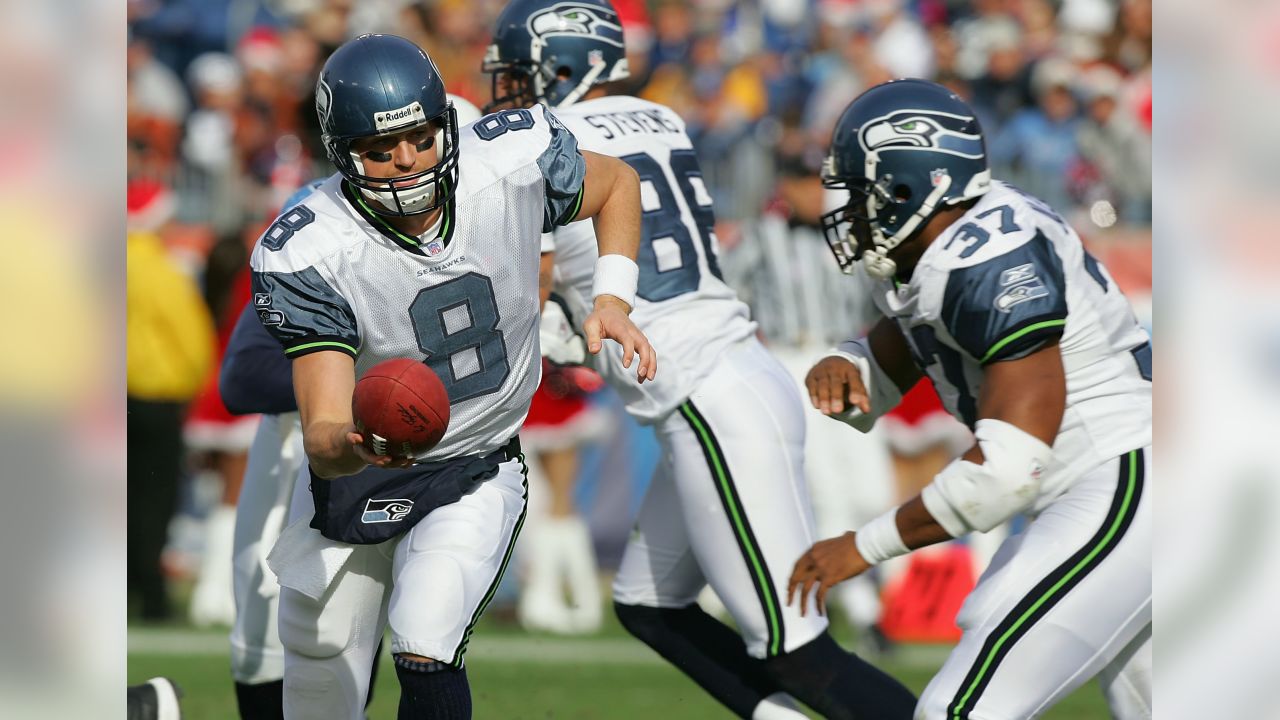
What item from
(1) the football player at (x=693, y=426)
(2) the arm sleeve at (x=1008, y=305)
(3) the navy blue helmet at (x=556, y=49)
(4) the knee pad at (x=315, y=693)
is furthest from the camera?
(3) the navy blue helmet at (x=556, y=49)

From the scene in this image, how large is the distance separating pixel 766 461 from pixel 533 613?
3.87 meters

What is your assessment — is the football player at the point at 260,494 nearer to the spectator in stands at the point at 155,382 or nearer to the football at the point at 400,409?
the football at the point at 400,409

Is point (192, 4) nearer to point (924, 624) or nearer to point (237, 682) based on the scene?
point (924, 624)

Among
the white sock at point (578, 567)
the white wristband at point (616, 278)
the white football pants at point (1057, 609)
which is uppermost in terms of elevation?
the white wristband at point (616, 278)

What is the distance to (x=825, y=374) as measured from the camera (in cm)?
406

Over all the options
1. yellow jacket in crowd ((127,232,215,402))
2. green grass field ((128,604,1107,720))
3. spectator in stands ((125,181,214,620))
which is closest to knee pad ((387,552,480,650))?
green grass field ((128,604,1107,720))

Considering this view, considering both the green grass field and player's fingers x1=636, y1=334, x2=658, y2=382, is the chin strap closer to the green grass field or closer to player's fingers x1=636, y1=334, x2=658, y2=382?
player's fingers x1=636, y1=334, x2=658, y2=382

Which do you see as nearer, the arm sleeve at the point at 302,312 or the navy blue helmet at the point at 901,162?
the arm sleeve at the point at 302,312

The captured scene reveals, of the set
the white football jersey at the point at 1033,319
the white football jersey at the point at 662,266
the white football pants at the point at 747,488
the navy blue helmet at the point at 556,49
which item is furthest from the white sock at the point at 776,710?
the navy blue helmet at the point at 556,49

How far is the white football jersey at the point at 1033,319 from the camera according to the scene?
130 inches

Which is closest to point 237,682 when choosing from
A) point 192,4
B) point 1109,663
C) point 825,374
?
point 825,374

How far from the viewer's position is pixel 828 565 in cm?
360

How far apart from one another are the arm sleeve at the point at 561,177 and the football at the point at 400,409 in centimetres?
81

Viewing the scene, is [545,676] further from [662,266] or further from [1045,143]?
[1045,143]
